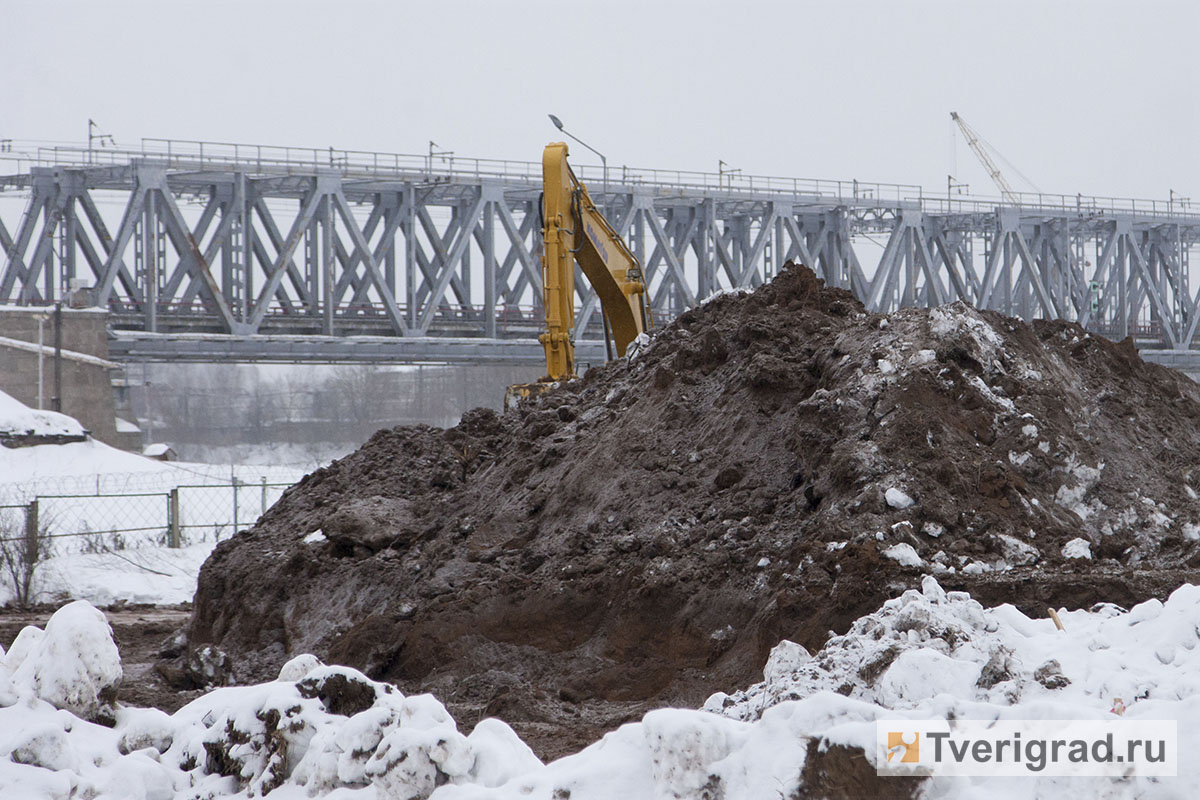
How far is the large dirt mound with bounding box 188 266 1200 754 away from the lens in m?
8.34

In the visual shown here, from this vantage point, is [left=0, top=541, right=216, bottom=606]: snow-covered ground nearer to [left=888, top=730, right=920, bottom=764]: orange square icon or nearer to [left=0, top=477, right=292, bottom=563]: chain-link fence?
[left=0, top=477, right=292, bottom=563]: chain-link fence

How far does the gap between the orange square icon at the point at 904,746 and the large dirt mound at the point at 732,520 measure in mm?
2358

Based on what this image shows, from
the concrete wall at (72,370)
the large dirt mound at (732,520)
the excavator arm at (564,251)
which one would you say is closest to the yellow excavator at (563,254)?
the excavator arm at (564,251)

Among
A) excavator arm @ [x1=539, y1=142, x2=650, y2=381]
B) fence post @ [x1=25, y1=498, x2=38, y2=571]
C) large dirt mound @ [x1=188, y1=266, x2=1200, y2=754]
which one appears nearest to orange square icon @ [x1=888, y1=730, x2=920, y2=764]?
large dirt mound @ [x1=188, y1=266, x2=1200, y2=754]

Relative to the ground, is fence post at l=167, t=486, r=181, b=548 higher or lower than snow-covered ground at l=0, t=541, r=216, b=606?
higher

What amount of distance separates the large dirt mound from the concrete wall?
22503mm

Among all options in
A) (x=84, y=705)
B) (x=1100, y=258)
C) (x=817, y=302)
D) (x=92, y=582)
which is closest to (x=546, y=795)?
(x=84, y=705)

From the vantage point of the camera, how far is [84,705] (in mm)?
6465

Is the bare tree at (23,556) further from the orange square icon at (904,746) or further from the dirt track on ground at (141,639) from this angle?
the orange square icon at (904,746)

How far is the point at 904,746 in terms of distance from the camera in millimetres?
4699

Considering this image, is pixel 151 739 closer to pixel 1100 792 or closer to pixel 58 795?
pixel 58 795

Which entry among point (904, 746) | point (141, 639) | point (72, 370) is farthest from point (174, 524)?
point (904, 746)

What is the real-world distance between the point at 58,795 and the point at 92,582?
12.4m

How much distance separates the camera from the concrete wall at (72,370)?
107 ft
